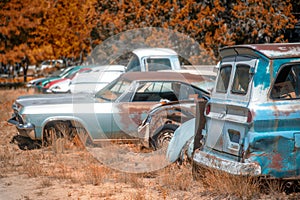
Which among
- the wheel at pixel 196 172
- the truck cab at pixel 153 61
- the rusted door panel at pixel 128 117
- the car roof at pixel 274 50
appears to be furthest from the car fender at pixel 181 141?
the truck cab at pixel 153 61

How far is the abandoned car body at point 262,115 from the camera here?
20.2 feet

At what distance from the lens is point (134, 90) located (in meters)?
10.5

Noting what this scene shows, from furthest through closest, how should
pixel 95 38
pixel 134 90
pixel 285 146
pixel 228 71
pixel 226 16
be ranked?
pixel 95 38, pixel 226 16, pixel 134 90, pixel 228 71, pixel 285 146

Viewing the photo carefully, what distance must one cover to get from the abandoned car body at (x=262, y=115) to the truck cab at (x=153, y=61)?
9.70 meters

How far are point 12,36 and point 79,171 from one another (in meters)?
22.9

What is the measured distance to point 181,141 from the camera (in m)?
8.44

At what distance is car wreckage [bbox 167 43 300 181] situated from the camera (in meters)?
6.15

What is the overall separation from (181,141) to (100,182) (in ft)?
4.62

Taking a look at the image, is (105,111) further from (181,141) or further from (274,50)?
(274,50)

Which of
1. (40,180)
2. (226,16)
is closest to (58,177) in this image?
(40,180)

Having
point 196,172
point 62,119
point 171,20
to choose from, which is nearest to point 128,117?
point 62,119

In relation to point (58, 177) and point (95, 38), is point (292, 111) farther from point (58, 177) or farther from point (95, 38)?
point (95, 38)

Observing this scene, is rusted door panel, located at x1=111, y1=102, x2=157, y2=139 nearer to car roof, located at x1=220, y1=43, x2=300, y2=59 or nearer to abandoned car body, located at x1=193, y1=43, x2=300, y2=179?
abandoned car body, located at x1=193, y1=43, x2=300, y2=179

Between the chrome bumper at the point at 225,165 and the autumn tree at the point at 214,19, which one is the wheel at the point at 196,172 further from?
the autumn tree at the point at 214,19
